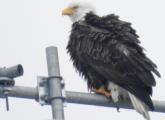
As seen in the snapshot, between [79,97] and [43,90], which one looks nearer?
[43,90]

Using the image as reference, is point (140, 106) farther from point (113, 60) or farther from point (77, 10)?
point (77, 10)

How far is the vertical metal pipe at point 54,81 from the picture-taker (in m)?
5.04

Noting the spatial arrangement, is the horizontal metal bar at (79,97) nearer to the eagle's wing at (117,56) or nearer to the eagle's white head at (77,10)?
the eagle's wing at (117,56)

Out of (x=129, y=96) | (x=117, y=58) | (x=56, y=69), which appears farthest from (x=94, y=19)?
(x=56, y=69)

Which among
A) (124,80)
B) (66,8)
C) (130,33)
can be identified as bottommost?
(124,80)

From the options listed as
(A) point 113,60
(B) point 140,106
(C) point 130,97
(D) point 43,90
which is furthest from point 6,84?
(A) point 113,60

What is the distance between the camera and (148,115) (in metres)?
6.80

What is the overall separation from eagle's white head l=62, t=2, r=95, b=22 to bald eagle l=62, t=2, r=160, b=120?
1.62ft

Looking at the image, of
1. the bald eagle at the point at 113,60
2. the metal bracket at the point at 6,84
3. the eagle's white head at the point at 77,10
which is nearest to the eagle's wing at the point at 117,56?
the bald eagle at the point at 113,60

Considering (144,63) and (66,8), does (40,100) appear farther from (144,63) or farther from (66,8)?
(66,8)

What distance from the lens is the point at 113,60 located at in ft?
25.3

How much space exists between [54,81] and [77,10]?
171 inches

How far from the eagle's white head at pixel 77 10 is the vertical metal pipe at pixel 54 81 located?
148 inches

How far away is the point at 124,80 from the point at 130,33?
1.03m
